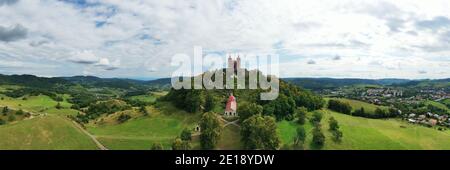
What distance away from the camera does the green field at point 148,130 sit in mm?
87625

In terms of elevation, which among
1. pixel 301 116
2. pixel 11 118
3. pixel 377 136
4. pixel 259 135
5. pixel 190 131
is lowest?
pixel 377 136

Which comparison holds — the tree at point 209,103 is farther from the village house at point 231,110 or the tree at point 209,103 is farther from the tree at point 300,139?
the tree at point 300,139


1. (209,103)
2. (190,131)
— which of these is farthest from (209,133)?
(209,103)

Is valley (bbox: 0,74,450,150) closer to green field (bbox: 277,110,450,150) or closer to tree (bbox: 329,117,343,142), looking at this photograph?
green field (bbox: 277,110,450,150)

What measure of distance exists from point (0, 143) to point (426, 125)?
130 metres

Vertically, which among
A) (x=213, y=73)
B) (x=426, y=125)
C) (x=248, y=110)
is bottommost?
(x=426, y=125)

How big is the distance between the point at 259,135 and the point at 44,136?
52.7m

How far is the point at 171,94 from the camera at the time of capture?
12556cm

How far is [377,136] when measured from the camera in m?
97.2

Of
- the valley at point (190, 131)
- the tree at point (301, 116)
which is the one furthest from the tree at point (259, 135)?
the tree at point (301, 116)

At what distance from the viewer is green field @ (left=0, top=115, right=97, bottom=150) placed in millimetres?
80188

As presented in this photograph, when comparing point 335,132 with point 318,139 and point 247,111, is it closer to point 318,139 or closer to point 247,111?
point 318,139
